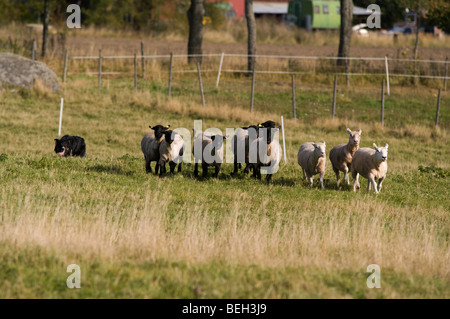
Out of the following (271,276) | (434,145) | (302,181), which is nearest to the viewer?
(271,276)

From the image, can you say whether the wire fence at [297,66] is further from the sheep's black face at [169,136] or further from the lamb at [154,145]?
the sheep's black face at [169,136]

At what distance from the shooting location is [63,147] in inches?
709

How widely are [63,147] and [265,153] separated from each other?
18.6ft

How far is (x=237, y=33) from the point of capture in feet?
198

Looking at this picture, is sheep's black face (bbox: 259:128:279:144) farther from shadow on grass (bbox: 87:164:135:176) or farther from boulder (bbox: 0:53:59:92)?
boulder (bbox: 0:53:59:92)

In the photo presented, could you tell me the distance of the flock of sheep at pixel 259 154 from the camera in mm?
15102

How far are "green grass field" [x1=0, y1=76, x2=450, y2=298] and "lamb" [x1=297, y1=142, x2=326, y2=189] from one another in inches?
15.2

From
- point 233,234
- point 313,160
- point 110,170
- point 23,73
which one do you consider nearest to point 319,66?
point 23,73

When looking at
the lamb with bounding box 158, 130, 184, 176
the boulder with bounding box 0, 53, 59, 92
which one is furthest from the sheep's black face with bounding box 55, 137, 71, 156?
the boulder with bounding box 0, 53, 59, 92

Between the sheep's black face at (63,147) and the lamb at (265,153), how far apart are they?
5.27 m

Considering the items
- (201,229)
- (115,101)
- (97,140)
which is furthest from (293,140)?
(201,229)

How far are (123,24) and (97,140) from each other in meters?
40.0

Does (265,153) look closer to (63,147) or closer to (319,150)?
(319,150)
